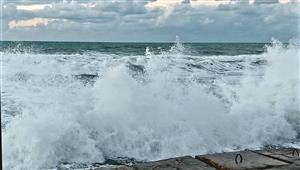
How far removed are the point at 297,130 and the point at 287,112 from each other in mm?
717

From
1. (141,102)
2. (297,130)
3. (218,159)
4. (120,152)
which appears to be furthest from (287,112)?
(218,159)

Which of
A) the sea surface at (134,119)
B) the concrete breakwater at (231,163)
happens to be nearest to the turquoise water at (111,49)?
the sea surface at (134,119)

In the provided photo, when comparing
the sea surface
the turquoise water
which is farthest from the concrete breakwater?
the turquoise water

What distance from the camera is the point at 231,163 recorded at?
3.67 metres

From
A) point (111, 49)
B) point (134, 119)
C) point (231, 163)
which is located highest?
point (111, 49)

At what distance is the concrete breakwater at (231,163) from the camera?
359cm

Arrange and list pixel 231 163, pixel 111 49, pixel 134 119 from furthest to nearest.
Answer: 1. pixel 111 49
2. pixel 134 119
3. pixel 231 163

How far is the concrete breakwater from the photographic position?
3.59 m

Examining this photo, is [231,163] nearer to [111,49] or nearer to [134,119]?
[134,119]

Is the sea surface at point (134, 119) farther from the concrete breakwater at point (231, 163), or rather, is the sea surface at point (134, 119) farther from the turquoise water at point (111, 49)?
the turquoise water at point (111, 49)

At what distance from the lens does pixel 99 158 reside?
238 inches

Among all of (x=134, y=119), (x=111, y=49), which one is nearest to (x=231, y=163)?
(x=134, y=119)

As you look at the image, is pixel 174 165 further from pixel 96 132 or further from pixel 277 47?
pixel 277 47

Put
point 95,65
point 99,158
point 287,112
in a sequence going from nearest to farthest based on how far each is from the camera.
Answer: point 99,158 → point 287,112 → point 95,65
